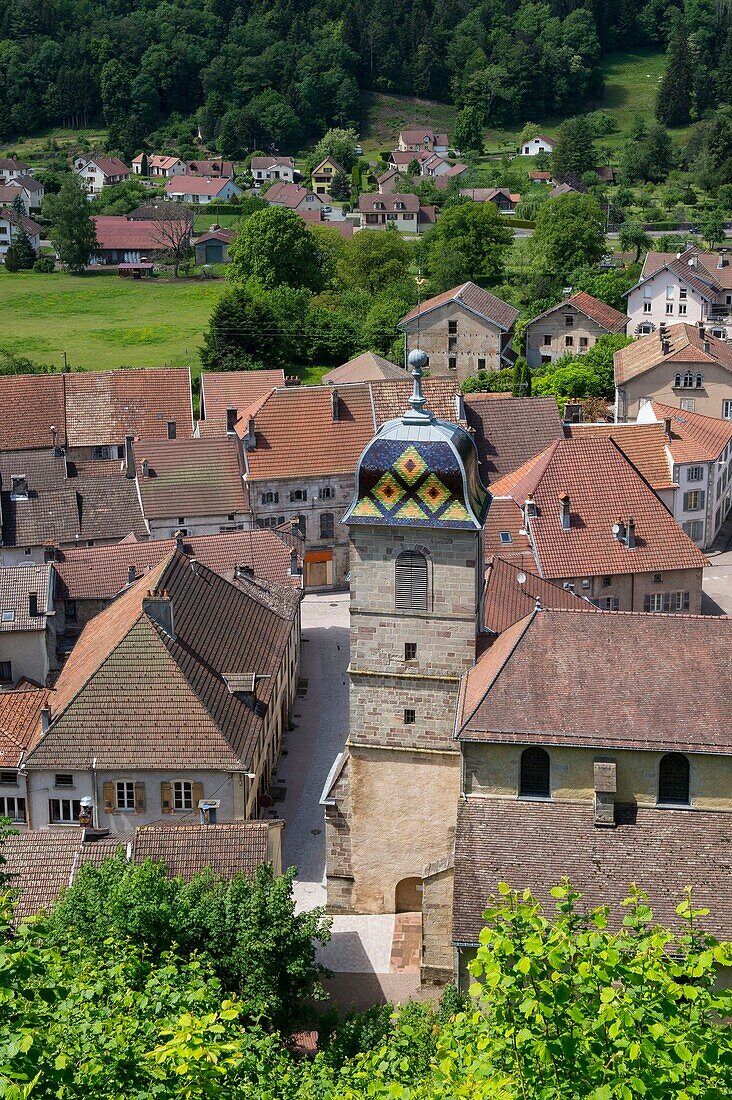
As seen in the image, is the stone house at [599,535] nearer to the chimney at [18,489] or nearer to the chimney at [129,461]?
the chimney at [129,461]

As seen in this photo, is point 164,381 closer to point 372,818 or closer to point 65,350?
point 65,350

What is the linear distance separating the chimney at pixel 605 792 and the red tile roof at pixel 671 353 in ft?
193

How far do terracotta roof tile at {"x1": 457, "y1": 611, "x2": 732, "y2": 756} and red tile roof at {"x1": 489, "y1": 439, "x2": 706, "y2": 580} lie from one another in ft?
76.0

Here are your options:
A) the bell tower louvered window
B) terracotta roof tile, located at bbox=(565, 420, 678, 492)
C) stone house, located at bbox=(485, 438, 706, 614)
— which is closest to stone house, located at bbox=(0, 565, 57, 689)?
stone house, located at bbox=(485, 438, 706, 614)

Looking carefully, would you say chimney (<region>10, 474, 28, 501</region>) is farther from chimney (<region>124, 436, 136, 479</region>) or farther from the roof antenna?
the roof antenna

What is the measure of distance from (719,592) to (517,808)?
3565cm

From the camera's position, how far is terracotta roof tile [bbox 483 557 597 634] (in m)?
52.6

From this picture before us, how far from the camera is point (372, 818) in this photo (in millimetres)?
41750

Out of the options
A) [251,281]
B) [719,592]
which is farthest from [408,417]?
[251,281]

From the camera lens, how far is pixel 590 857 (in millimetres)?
37125

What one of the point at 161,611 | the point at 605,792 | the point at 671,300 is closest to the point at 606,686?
the point at 605,792

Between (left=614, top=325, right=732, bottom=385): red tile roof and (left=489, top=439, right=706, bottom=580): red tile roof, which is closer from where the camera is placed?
(left=489, top=439, right=706, bottom=580): red tile roof

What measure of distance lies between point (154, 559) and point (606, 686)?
93.1 ft

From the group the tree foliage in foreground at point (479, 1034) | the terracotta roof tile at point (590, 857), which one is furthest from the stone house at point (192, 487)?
the tree foliage in foreground at point (479, 1034)
